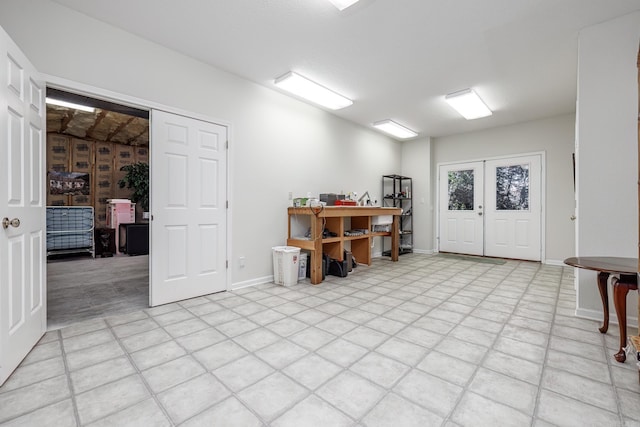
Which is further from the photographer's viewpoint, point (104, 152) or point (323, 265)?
point (104, 152)

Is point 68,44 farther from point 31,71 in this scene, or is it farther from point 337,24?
point 337,24

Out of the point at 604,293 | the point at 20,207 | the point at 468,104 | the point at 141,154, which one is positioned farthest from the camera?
the point at 141,154

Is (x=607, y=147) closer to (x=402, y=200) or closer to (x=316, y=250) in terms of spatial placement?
(x=316, y=250)

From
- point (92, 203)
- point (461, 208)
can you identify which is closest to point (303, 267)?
point (461, 208)

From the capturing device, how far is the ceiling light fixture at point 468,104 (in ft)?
13.5

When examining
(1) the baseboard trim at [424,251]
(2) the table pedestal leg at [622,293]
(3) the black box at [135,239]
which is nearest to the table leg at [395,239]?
(1) the baseboard trim at [424,251]

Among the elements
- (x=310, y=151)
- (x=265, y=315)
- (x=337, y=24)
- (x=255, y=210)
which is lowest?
(x=265, y=315)

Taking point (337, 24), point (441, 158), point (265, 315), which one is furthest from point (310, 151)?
point (441, 158)

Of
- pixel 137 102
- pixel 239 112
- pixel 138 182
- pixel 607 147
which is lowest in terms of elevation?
pixel 607 147

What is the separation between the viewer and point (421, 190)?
6691 mm

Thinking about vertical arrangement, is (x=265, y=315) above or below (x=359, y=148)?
below

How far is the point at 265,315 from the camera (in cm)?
271

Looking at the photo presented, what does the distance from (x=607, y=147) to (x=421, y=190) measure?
13.6 ft

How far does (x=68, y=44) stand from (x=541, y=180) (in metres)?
7.12
